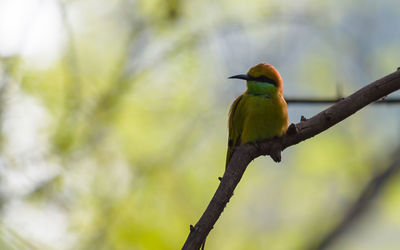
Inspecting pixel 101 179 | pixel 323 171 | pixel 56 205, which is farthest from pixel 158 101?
pixel 323 171

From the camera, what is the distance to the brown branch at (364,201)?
598 centimetres

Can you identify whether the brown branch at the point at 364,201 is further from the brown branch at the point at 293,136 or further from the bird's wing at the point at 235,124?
the brown branch at the point at 293,136

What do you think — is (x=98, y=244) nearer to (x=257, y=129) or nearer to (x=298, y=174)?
(x=257, y=129)

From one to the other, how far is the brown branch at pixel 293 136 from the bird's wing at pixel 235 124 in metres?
0.66

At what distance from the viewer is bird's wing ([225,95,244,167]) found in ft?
12.9

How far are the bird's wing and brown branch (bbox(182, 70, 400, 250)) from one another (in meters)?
0.66

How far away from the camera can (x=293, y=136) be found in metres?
3.08

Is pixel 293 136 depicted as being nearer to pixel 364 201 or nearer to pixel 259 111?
pixel 259 111

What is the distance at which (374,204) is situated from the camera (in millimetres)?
6191

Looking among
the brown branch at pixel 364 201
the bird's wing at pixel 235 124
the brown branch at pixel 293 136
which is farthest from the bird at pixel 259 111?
the brown branch at pixel 364 201

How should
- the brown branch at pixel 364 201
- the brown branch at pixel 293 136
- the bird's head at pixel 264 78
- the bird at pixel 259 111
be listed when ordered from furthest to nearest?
the brown branch at pixel 364 201 → the bird's head at pixel 264 78 → the bird at pixel 259 111 → the brown branch at pixel 293 136

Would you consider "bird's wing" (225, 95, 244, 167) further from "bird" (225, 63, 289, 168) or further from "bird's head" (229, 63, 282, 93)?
"bird's head" (229, 63, 282, 93)

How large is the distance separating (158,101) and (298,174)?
2.89 m

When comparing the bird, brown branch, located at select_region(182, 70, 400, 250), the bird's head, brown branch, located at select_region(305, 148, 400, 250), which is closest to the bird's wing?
the bird
